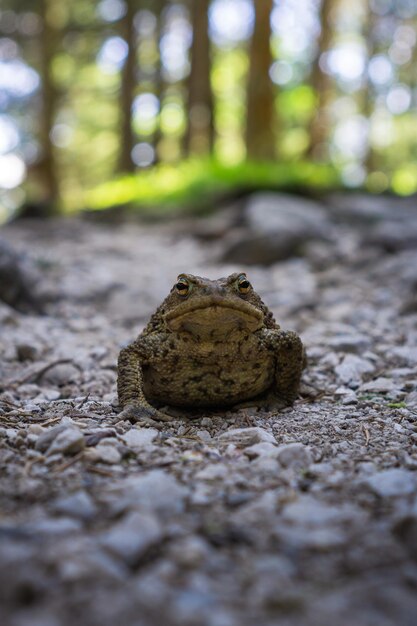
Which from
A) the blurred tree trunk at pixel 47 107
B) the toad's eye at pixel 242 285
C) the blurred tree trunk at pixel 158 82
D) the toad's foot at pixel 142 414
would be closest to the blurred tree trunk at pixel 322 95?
the blurred tree trunk at pixel 158 82

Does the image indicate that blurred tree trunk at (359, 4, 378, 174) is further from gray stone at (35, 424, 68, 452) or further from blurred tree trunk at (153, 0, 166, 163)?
gray stone at (35, 424, 68, 452)

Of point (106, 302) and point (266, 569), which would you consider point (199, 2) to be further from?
point (266, 569)

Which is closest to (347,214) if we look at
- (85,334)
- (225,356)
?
(85,334)

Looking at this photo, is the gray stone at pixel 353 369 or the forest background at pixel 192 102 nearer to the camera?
the gray stone at pixel 353 369

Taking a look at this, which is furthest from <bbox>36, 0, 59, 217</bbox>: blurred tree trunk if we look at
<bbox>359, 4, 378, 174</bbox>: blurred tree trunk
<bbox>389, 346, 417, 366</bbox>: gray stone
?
<bbox>359, 4, 378, 174</bbox>: blurred tree trunk

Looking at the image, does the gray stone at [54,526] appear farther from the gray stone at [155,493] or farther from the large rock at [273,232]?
the large rock at [273,232]
